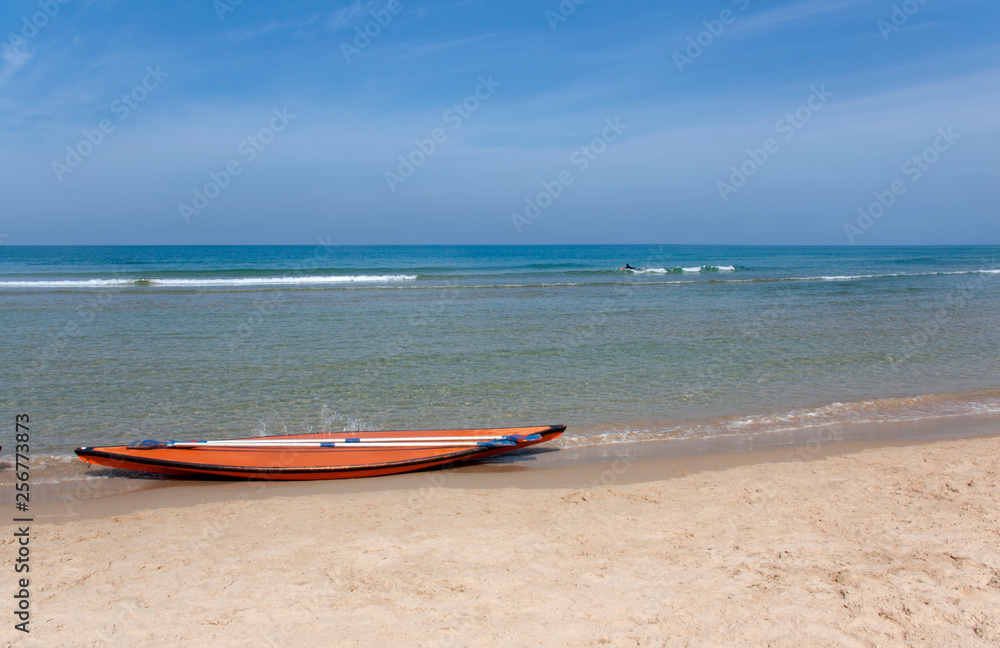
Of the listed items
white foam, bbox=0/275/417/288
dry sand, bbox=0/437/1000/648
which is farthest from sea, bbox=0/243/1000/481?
white foam, bbox=0/275/417/288

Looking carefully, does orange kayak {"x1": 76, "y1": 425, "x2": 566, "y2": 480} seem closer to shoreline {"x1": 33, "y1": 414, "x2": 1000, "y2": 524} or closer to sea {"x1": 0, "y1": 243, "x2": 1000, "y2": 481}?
shoreline {"x1": 33, "y1": 414, "x2": 1000, "y2": 524}

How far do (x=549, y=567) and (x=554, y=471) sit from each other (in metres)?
2.77

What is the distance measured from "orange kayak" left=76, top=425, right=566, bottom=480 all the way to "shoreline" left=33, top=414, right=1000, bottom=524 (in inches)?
5.5

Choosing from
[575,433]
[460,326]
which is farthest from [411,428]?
[460,326]

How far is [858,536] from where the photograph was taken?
520cm

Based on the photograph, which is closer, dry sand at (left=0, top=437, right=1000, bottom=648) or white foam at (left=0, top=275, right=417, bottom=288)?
dry sand at (left=0, top=437, right=1000, bottom=648)

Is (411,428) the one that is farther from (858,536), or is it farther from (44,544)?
(858,536)

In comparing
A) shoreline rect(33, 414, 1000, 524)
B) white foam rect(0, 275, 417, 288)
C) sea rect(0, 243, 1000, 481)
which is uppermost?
white foam rect(0, 275, 417, 288)

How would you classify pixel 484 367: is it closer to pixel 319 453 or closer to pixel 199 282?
pixel 319 453

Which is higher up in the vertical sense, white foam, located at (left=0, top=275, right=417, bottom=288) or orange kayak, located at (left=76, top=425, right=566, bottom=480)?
white foam, located at (left=0, top=275, right=417, bottom=288)

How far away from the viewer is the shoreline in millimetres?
6719

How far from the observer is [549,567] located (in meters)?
4.76

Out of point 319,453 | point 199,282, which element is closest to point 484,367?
point 319,453

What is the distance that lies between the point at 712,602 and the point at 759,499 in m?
2.32
